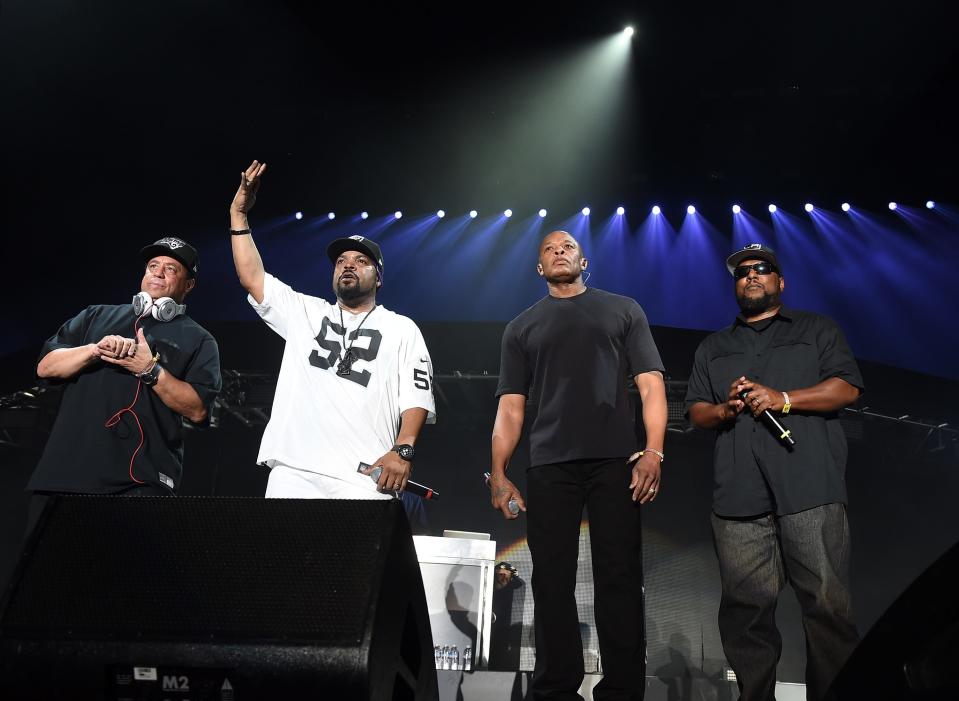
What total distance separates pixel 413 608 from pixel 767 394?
1.60 metres

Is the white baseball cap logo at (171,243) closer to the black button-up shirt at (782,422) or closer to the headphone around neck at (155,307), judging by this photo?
the headphone around neck at (155,307)

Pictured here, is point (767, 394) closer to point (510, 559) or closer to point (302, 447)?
point (302, 447)

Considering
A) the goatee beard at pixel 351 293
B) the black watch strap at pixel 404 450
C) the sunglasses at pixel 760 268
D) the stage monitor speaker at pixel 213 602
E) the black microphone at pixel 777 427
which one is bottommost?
the stage monitor speaker at pixel 213 602

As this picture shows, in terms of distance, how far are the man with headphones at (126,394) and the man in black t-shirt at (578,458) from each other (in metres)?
1.18

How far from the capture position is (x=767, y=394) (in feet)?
9.17

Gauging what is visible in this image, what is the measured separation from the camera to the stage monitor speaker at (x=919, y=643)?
116cm

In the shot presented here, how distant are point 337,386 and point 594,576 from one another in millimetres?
1194

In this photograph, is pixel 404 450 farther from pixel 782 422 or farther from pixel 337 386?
pixel 782 422

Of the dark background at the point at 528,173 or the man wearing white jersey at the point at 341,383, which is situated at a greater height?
the dark background at the point at 528,173

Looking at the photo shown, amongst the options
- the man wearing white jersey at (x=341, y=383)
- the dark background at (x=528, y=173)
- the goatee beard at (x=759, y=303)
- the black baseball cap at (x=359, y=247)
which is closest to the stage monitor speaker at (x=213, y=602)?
the man wearing white jersey at (x=341, y=383)

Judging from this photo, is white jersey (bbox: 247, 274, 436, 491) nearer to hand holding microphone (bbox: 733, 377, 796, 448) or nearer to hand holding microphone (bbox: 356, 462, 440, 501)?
hand holding microphone (bbox: 356, 462, 440, 501)

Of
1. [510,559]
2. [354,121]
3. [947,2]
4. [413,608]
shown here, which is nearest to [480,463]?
[510,559]

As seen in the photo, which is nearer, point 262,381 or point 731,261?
point 731,261

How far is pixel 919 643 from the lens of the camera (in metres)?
1.19
